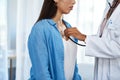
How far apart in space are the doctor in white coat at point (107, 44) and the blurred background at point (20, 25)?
29.5 inches

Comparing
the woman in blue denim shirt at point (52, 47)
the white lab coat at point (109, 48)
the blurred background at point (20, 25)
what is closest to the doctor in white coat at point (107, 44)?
the white lab coat at point (109, 48)

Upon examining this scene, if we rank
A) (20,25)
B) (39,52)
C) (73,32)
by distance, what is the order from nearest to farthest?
(39,52)
(73,32)
(20,25)

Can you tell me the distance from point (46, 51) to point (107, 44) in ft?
1.20

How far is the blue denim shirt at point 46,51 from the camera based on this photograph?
1203mm

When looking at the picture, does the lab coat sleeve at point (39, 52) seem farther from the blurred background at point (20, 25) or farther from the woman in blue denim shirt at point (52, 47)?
the blurred background at point (20, 25)

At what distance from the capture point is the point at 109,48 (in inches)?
48.8

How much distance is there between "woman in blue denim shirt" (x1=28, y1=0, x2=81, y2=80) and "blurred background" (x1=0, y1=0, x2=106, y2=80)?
0.66 m

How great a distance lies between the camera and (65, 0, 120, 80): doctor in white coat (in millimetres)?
1250

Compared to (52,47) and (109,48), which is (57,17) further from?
(109,48)

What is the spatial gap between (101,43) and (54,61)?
1.00 ft

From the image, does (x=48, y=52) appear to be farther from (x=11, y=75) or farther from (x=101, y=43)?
(x=11, y=75)

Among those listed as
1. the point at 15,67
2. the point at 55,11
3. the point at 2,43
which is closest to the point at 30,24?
the point at 2,43

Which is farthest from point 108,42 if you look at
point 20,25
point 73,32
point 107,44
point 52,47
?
point 20,25

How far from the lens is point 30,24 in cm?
202
